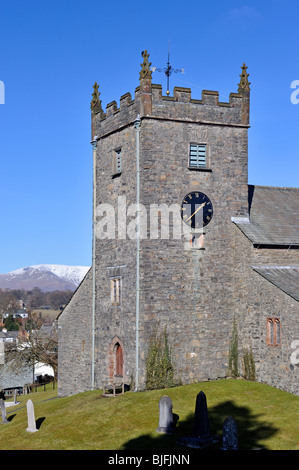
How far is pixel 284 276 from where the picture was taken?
85.7 feet

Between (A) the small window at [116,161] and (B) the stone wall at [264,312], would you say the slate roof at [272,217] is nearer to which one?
(B) the stone wall at [264,312]

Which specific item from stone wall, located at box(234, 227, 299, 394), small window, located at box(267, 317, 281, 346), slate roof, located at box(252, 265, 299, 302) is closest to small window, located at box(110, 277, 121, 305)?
stone wall, located at box(234, 227, 299, 394)

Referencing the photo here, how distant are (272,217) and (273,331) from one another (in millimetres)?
Result: 6823

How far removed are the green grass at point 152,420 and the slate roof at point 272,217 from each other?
6.81m

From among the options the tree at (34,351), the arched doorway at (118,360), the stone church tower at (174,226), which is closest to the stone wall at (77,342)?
the stone church tower at (174,226)

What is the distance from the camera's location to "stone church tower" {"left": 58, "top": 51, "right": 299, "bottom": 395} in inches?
1032

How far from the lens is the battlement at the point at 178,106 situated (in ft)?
87.5

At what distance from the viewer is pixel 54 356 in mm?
57031

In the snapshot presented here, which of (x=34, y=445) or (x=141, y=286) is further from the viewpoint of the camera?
(x=141, y=286)

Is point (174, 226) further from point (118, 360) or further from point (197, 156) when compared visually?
point (118, 360)
